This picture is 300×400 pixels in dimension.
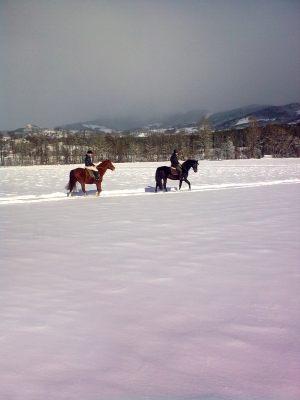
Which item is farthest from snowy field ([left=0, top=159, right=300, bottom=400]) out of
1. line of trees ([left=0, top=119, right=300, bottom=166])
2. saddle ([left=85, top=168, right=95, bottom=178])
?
line of trees ([left=0, top=119, right=300, bottom=166])

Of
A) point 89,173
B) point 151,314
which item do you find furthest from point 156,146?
point 151,314

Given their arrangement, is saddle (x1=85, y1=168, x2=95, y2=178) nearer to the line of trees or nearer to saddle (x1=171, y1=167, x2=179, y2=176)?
saddle (x1=171, y1=167, x2=179, y2=176)

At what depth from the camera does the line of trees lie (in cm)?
7931

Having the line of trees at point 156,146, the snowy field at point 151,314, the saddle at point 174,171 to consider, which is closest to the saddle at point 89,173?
the saddle at point 174,171

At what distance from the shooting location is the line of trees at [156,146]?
3123 inches

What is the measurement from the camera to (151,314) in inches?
168

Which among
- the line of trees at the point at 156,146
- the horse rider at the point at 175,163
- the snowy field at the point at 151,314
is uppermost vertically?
the line of trees at the point at 156,146

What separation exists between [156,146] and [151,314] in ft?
312

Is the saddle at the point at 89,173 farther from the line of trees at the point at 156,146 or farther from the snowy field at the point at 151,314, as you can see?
the line of trees at the point at 156,146

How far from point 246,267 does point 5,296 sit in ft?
10.4

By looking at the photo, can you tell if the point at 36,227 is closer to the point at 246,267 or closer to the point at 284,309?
the point at 246,267

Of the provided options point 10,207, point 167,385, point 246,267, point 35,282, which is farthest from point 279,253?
point 10,207

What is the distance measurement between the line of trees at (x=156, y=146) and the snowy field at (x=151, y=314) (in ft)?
222

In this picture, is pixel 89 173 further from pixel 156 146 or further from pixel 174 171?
pixel 156 146
